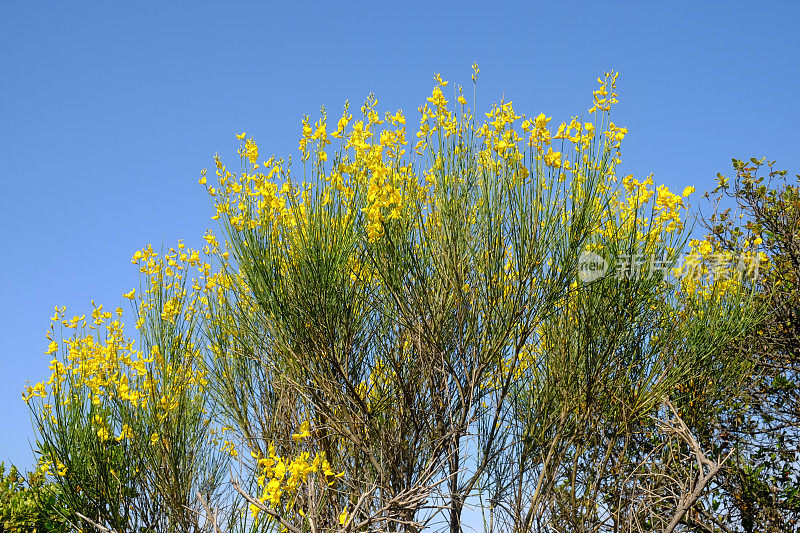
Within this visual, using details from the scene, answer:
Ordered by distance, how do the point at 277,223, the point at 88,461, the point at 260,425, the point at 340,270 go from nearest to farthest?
the point at 340,270
the point at 277,223
the point at 88,461
the point at 260,425

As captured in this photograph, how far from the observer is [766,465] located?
18.6ft

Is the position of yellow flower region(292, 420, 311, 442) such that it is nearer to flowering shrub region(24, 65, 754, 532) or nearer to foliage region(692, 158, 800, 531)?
flowering shrub region(24, 65, 754, 532)

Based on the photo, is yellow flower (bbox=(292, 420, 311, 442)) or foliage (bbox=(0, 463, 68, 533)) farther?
foliage (bbox=(0, 463, 68, 533))

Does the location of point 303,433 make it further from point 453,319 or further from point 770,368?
point 770,368

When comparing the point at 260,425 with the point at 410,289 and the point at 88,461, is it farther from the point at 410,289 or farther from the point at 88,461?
the point at 410,289

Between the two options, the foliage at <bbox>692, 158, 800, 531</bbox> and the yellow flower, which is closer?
the yellow flower

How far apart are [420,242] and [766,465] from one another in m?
3.98

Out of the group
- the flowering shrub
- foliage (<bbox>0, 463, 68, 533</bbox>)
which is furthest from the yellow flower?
foliage (<bbox>0, 463, 68, 533</bbox>)

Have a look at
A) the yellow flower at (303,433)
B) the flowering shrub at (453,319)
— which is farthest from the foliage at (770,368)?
the yellow flower at (303,433)

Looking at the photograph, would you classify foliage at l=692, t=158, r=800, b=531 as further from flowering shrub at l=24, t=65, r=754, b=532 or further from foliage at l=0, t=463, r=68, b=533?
foliage at l=0, t=463, r=68, b=533

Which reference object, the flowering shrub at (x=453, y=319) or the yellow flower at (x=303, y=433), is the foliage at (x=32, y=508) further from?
the yellow flower at (x=303, y=433)

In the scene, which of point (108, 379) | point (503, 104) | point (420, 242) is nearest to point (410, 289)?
point (420, 242)

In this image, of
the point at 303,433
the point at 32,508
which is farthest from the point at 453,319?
the point at 32,508

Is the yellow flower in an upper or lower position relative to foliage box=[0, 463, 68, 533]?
lower
